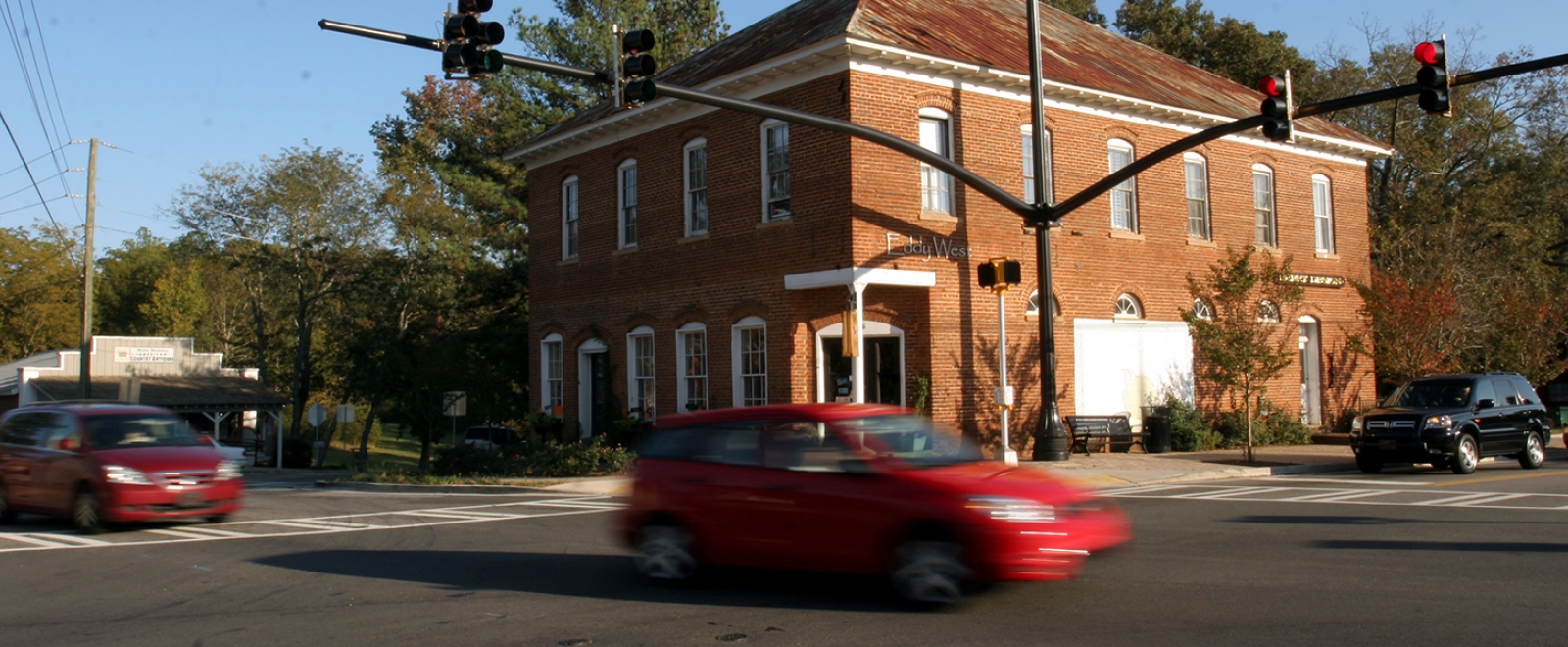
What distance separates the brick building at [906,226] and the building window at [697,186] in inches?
2.1

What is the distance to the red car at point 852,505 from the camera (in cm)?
810

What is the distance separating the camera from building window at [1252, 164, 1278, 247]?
1134 inches

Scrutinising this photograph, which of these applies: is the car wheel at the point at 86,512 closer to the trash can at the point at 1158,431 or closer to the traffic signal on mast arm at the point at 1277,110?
the traffic signal on mast arm at the point at 1277,110

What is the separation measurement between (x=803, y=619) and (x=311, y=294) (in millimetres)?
43979

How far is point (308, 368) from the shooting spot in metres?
49.7

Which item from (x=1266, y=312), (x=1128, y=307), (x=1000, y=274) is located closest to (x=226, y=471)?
(x=1000, y=274)

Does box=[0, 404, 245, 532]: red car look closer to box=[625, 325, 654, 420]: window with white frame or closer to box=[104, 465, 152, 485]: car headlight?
box=[104, 465, 152, 485]: car headlight

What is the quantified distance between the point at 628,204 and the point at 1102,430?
11.5m

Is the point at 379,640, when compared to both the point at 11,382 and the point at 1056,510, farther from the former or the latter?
the point at 11,382

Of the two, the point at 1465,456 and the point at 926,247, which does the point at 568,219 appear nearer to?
the point at 926,247

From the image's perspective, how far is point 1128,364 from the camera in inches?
999

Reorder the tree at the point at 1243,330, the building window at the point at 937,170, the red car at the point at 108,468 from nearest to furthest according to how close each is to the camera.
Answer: the red car at the point at 108,468 < the tree at the point at 1243,330 < the building window at the point at 937,170

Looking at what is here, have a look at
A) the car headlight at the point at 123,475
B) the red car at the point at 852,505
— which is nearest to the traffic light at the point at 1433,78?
the red car at the point at 852,505

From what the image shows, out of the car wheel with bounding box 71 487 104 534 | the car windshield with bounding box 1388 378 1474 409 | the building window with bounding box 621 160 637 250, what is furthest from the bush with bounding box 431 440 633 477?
the car windshield with bounding box 1388 378 1474 409
